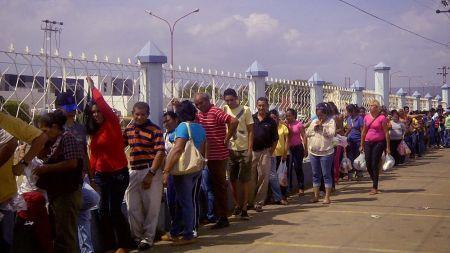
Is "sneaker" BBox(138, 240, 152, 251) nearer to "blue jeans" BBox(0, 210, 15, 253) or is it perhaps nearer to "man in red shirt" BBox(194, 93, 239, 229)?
"man in red shirt" BBox(194, 93, 239, 229)

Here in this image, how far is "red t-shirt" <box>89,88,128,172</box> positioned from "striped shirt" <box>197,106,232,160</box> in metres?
1.60

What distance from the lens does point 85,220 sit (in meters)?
5.58

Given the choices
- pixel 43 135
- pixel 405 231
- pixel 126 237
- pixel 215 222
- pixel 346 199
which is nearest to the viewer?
pixel 43 135

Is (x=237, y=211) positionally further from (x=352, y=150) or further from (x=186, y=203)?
(x=352, y=150)

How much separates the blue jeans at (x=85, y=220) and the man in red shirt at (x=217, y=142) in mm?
1885

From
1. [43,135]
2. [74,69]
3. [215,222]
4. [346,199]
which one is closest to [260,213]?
[215,222]

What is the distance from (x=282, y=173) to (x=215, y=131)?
252 cm

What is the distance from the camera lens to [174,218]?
655cm

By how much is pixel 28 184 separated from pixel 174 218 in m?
1.86

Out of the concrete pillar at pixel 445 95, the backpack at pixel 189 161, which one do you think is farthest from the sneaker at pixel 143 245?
the concrete pillar at pixel 445 95

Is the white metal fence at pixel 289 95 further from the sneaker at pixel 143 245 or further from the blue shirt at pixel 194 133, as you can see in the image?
the sneaker at pixel 143 245

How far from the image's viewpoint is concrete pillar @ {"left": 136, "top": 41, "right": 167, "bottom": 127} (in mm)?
7469

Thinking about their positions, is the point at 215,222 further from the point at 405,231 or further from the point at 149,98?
the point at 405,231

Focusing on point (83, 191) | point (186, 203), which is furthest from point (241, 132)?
point (83, 191)
